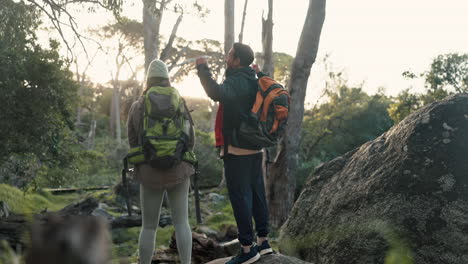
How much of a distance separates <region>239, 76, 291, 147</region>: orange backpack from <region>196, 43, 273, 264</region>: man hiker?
0.07 meters

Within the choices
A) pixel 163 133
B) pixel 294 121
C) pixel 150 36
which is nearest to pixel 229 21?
pixel 150 36

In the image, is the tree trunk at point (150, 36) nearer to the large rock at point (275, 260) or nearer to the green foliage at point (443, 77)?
the green foliage at point (443, 77)

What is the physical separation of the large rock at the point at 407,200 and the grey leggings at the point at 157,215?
1.03 metres

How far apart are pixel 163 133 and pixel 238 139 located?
61 cm

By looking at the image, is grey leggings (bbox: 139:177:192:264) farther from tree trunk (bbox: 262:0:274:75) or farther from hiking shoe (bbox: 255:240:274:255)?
tree trunk (bbox: 262:0:274:75)

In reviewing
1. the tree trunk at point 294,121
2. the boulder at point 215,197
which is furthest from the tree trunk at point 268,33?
the boulder at point 215,197

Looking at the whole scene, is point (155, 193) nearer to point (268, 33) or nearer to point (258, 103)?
point (258, 103)

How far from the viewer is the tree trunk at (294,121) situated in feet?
34.7

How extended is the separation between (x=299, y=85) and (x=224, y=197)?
726 centimetres

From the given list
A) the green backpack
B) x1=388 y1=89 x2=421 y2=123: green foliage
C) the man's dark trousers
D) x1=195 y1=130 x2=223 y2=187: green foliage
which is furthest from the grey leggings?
x1=195 y1=130 x2=223 y2=187: green foliage

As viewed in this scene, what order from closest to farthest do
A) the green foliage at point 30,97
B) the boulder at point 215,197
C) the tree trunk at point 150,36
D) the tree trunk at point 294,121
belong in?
the green foliage at point 30,97 < the tree trunk at point 294,121 < the boulder at point 215,197 < the tree trunk at point 150,36

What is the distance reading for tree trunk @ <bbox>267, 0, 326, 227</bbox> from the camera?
10.6m

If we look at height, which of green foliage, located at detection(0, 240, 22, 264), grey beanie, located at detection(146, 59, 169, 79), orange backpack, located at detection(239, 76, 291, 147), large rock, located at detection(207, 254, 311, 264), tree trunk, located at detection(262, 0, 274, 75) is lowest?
large rock, located at detection(207, 254, 311, 264)

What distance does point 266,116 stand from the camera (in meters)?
4.29
